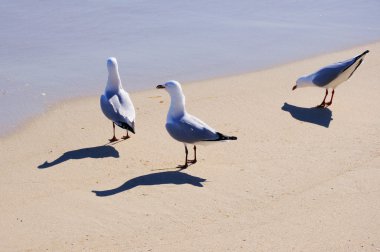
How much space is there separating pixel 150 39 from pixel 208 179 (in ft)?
22.3

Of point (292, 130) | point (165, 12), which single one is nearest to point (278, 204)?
point (292, 130)

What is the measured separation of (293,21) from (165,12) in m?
3.21

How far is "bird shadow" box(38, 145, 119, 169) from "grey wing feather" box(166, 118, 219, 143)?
973 mm

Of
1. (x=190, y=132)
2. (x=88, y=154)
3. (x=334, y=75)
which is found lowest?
(x=88, y=154)

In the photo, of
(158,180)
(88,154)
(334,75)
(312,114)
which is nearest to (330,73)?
(334,75)

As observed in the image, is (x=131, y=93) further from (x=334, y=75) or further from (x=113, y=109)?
(x=334, y=75)

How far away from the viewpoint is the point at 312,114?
8.76 meters

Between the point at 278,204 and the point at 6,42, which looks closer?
the point at 278,204

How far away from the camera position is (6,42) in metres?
12.7

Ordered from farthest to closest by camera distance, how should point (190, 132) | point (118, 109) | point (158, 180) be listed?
point (118, 109), point (190, 132), point (158, 180)

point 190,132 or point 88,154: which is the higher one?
point 190,132

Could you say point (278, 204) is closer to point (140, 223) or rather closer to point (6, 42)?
point (140, 223)

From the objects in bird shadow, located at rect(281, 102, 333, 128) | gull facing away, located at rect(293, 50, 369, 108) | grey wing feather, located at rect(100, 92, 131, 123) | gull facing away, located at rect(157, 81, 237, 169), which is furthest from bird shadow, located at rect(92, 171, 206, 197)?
gull facing away, located at rect(293, 50, 369, 108)

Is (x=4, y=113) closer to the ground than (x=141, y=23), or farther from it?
closer to the ground
